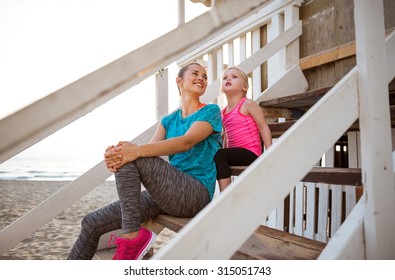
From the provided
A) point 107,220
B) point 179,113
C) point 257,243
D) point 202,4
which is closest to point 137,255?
point 107,220

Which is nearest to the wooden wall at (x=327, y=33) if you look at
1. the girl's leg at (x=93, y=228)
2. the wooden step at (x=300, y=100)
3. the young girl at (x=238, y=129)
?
the wooden step at (x=300, y=100)

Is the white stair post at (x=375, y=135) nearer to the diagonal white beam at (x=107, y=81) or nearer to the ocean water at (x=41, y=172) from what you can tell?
the diagonal white beam at (x=107, y=81)

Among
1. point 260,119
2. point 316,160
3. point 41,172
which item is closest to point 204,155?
point 260,119

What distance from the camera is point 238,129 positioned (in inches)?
82.6

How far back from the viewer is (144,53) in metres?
0.60

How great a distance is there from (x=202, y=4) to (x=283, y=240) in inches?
90.9

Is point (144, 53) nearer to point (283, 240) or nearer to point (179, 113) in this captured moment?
point (283, 240)

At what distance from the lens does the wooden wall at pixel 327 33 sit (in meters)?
2.26

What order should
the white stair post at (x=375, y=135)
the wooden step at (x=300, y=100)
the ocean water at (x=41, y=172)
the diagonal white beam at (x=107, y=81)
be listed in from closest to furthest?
the diagonal white beam at (x=107, y=81), the white stair post at (x=375, y=135), the wooden step at (x=300, y=100), the ocean water at (x=41, y=172)

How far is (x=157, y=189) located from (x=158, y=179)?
0.05 metres

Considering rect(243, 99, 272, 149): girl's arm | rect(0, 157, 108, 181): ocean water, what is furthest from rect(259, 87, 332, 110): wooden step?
rect(0, 157, 108, 181): ocean water

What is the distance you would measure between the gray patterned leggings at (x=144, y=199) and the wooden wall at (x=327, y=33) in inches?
63.0

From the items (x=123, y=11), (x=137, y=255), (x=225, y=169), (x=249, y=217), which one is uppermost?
(x=123, y=11)

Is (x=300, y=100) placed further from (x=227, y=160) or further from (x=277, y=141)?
(x=277, y=141)
